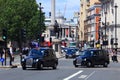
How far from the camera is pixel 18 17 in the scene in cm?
11569

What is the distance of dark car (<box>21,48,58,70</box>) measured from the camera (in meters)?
42.4

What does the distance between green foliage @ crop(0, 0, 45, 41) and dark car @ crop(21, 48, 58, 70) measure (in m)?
70.3

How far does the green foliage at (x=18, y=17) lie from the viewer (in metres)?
116

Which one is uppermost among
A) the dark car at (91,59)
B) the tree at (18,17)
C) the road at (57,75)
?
the tree at (18,17)

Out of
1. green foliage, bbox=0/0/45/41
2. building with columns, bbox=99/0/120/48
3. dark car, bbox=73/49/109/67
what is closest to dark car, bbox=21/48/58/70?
dark car, bbox=73/49/109/67

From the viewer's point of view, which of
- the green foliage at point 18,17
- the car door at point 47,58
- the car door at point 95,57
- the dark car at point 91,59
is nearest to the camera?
the car door at point 47,58

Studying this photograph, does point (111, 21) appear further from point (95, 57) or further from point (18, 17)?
point (95, 57)

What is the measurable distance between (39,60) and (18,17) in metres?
73.9

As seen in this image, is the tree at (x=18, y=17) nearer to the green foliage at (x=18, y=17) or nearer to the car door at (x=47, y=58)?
the green foliage at (x=18, y=17)

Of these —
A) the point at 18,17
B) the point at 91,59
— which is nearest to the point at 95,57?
the point at 91,59

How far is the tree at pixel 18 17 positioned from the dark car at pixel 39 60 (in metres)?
70.3

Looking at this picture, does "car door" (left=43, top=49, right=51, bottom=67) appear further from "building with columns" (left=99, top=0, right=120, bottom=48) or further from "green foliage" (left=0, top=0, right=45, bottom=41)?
"building with columns" (left=99, top=0, right=120, bottom=48)

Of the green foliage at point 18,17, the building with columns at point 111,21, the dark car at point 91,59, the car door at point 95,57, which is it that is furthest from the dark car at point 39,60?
the building with columns at point 111,21

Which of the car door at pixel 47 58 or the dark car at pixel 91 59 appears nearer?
the car door at pixel 47 58
